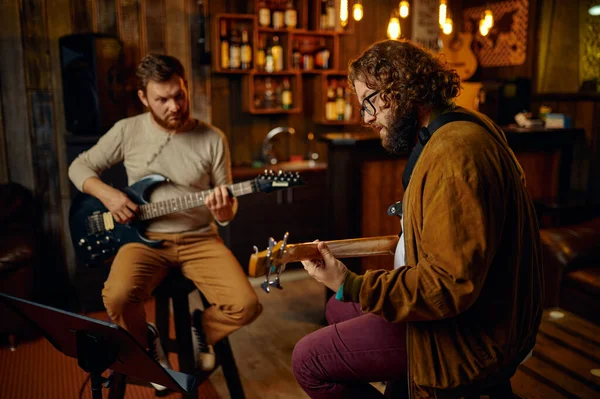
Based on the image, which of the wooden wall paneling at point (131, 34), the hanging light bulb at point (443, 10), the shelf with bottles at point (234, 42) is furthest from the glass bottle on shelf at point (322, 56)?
the wooden wall paneling at point (131, 34)

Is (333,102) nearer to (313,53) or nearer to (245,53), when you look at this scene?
(313,53)

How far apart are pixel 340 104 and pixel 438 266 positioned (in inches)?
148

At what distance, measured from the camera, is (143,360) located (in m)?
1.44

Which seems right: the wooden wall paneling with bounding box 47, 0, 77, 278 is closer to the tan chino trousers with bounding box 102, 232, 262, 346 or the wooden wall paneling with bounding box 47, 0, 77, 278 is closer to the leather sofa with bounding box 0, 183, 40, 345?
the leather sofa with bounding box 0, 183, 40, 345

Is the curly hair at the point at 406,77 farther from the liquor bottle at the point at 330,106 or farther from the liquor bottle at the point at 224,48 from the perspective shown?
the liquor bottle at the point at 330,106

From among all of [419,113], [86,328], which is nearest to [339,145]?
[419,113]

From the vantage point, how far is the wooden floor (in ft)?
7.27

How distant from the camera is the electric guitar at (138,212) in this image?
2365 mm

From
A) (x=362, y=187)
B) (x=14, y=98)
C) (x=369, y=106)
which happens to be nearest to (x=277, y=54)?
(x=362, y=187)

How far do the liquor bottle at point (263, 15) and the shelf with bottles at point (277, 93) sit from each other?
0.44 m

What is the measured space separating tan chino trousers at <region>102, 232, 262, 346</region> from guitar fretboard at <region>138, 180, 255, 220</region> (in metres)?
0.11

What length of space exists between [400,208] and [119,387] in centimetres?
138

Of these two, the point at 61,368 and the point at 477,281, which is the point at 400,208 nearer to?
the point at 477,281

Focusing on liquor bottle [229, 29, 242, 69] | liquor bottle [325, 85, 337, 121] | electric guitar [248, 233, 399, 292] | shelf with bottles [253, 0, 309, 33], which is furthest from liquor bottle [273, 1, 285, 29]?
electric guitar [248, 233, 399, 292]
